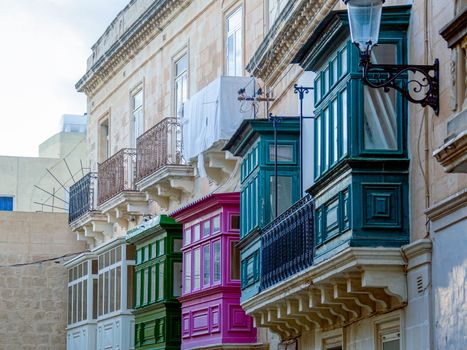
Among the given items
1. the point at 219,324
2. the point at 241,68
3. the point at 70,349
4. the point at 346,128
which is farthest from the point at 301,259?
the point at 70,349

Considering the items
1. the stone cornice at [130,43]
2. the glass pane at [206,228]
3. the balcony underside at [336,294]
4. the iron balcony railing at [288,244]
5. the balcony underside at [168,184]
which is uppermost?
the stone cornice at [130,43]

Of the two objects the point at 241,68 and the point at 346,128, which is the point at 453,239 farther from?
the point at 241,68

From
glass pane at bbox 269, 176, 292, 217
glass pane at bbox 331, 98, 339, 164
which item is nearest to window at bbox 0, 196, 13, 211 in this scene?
glass pane at bbox 269, 176, 292, 217

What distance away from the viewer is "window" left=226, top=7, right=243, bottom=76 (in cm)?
2270

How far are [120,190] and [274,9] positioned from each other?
25.4 ft

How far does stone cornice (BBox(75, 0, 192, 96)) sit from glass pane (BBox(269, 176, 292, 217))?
7.86 meters

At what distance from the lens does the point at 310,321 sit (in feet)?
57.1

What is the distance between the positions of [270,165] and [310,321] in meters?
2.21

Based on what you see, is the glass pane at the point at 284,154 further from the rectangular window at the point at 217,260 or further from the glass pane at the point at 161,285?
the glass pane at the point at 161,285

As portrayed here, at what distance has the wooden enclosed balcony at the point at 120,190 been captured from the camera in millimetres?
27422

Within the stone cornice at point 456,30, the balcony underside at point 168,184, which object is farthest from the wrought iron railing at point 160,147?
the stone cornice at point 456,30

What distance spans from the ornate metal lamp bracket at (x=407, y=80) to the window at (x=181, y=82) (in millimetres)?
12088

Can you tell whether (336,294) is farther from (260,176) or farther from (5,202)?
(5,202)

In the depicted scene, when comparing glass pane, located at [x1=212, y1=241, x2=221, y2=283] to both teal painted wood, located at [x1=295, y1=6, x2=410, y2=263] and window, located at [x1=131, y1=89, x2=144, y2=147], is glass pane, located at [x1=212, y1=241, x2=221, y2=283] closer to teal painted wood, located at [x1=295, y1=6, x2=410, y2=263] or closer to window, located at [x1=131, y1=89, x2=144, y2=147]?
teal painted wood, located at [x1=295, y1=6, x2=410, y2=263]
